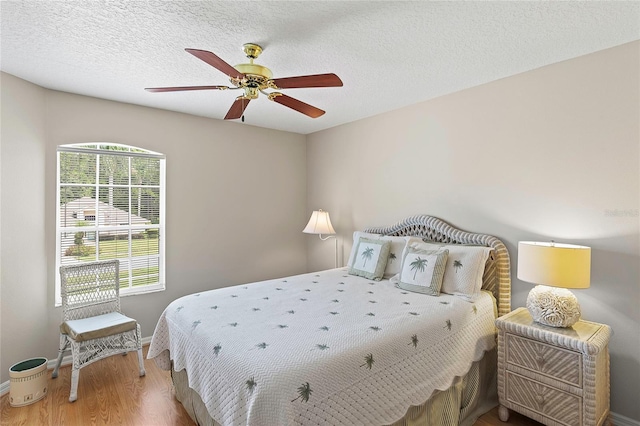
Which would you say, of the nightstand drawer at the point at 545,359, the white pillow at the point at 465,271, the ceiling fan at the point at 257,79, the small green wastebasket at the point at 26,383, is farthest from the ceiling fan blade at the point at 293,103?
the small green wastebasket at the point at 26,383

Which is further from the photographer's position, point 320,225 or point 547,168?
point 320,225

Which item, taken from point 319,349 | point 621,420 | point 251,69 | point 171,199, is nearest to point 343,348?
point 319,349

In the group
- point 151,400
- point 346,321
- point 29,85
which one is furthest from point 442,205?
point 29,85

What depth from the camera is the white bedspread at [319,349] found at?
150cm

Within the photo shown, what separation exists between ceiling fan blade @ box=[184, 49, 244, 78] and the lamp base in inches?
96.6

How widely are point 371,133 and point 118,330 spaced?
10.7ft

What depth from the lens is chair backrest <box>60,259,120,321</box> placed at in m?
2.93

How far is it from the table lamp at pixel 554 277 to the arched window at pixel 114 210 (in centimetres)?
355

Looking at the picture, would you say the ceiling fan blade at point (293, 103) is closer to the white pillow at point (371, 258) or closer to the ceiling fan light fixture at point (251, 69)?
the ceiling fan light fixture at point (251, 69)

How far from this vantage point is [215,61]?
176 centimetres

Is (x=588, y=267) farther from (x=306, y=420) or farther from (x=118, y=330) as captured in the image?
(x=118, y=330)

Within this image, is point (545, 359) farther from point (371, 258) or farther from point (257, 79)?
point (257, 79)

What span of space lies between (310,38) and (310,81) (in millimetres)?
359

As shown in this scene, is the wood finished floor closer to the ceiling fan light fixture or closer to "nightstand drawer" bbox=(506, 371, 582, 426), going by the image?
"nightstand drawer" bbox=(506, 371, 582, 426)
